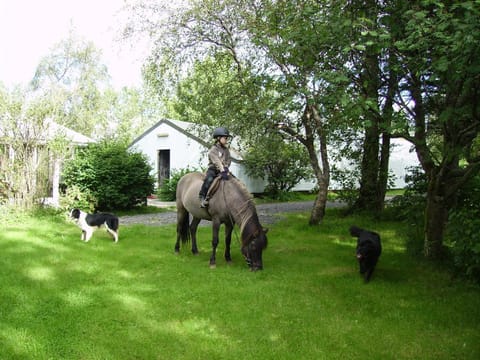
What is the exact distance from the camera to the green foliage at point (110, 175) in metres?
14.8

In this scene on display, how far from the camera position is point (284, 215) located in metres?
15.0

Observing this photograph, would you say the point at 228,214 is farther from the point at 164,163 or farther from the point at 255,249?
the point at 164,163

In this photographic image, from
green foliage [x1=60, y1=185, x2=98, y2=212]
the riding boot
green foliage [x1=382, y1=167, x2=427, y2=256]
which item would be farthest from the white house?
the riding boot

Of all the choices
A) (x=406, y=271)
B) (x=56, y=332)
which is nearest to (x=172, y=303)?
(x=56, y=332)

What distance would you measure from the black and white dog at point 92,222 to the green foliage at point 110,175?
5.23 metres

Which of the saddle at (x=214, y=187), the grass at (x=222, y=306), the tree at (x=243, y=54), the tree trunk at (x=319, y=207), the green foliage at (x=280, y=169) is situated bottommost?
the grass at (x=222, y=306)

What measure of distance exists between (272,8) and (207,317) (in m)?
8.30

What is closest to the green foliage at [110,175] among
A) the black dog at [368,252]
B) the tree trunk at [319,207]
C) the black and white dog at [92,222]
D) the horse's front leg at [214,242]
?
the black and white dog at [92,222]

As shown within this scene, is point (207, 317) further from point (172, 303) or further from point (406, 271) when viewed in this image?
point (406, 271)

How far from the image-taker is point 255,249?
7.07 metres

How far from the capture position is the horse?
7094 millimetres

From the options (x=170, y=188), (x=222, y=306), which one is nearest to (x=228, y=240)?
(x=222, y=306)

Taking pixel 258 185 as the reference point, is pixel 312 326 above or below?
below

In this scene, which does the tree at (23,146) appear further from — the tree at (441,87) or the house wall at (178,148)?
the tree at (441,87)
